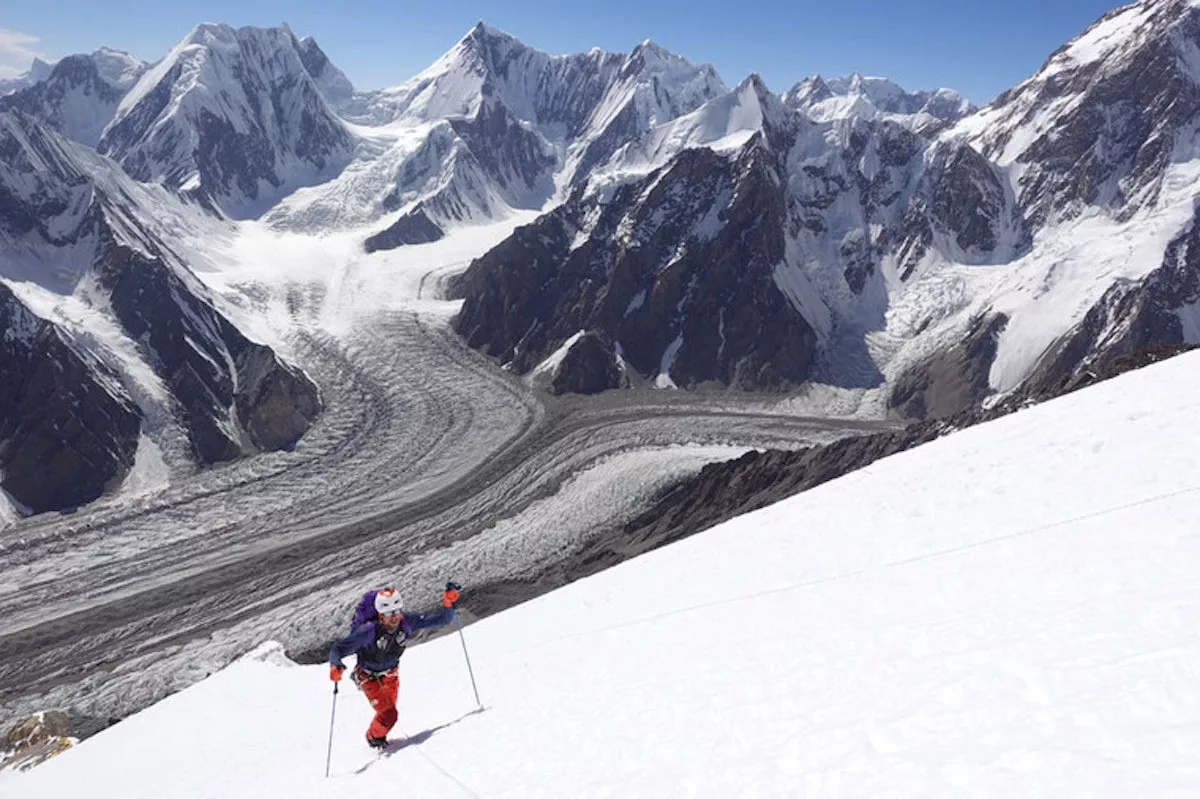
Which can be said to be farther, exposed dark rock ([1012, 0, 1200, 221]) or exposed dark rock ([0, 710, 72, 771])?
exposed dark rock ([1012, 0, 1200, 221])

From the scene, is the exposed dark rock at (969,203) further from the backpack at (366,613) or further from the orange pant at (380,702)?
the orange pant at (380,702)

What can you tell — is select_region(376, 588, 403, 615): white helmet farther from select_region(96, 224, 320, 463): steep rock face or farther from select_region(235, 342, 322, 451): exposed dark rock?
select_region(235, 342, 322, 451): exposed dark rock

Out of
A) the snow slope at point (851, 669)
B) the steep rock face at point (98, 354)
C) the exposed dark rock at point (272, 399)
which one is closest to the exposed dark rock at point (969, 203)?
the exposed dark rock at point (272, 399)

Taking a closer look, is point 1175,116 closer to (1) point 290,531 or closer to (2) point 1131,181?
(2) point 1131,181

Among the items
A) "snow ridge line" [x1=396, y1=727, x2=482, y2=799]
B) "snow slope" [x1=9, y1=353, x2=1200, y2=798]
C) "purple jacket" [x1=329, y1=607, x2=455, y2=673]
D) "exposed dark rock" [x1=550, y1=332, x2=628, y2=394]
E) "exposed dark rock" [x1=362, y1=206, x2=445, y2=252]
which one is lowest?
"snow ridge line" [x1=396, y1=727, x2=482, y2=799]

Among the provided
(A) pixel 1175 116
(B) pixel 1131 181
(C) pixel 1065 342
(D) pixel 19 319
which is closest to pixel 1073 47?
(A) pixel 1175 116

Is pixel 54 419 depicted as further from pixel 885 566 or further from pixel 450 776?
pixel 885 566

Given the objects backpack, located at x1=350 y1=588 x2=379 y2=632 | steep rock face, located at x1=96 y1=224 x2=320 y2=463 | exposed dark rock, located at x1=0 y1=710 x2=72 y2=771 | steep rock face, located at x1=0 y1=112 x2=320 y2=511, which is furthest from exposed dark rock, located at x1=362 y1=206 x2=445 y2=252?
backpack, located at x1=350 y1=588 x2=379 y2=632
